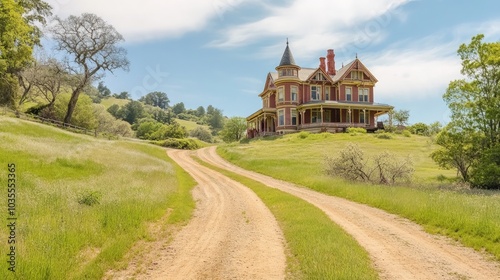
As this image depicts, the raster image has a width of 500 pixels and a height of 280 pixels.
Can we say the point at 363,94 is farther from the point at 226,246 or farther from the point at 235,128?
the point at 226,246

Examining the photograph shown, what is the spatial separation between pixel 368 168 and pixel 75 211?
2107 cm

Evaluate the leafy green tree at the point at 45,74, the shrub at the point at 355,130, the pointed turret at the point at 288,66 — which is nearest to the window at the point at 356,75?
the pointed turret at the point at 288,66

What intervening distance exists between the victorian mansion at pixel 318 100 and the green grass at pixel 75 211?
41375 millimetres

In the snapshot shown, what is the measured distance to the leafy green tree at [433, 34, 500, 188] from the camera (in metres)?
25.3

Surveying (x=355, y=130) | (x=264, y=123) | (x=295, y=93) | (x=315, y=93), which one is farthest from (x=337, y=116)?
(x=264, y=123)

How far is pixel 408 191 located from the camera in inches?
722

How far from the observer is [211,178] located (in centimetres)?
2689

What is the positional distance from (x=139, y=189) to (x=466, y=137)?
2352cm

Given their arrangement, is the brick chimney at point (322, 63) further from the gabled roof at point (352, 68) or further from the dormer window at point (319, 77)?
the dormer window at point (319, 77)

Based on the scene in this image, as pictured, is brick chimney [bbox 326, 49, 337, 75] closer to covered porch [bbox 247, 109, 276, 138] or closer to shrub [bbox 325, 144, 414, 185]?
covered porch [bbox 247, 109, 276, 138]

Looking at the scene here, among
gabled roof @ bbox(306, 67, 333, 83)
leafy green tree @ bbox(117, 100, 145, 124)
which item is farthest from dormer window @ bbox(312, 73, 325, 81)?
leafy green tree @ bbox(117, 100, 145, 124)

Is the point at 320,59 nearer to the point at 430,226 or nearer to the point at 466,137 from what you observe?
the point at 466,137

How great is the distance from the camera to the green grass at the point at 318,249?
7.69 metres

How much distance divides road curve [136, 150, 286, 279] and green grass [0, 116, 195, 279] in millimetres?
1079
